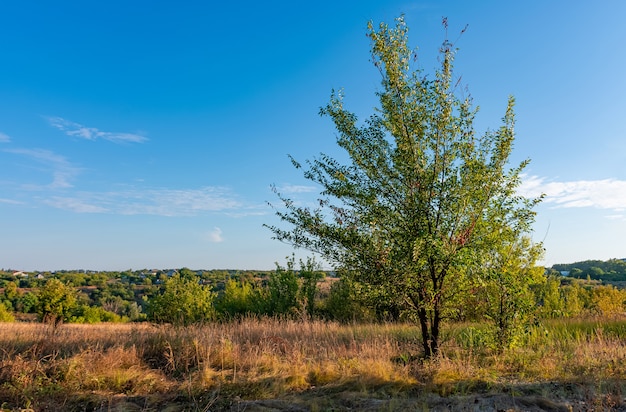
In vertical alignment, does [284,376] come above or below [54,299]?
above

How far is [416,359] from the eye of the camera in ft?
26.5

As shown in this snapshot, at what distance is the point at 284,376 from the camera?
6.87 metres

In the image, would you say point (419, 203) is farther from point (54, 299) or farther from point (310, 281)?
point (54, 299)

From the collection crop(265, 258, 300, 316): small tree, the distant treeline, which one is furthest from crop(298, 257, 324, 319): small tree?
the distant treeline

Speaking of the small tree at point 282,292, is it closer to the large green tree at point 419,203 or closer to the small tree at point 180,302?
the small tree at point 180,302

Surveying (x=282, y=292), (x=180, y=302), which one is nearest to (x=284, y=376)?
(x=282, y=292)

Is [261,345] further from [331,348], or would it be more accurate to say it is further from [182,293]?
[182,293]

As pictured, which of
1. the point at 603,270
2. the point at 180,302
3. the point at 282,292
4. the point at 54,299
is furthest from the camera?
the point at 603,270

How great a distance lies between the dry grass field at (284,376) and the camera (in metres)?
5.58

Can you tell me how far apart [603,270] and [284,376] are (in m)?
70.2

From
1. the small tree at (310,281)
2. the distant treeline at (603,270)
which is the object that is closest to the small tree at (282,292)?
the small tree at (310,281)

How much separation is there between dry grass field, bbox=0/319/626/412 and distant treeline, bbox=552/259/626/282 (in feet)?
192

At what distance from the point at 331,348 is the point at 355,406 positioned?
3606 millimetres

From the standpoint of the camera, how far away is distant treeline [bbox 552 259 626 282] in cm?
5666
